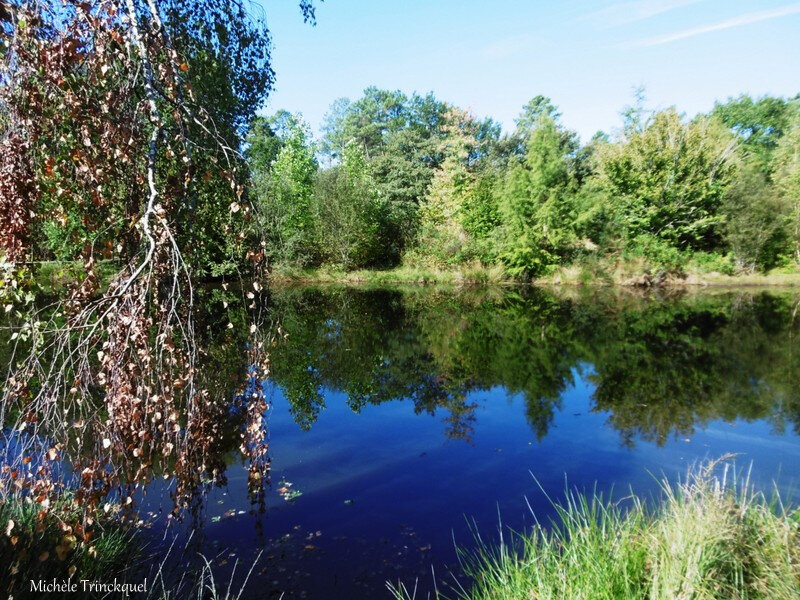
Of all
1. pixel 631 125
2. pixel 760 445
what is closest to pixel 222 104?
pixel 760 445

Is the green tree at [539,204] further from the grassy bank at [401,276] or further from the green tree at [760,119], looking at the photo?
the green tree at [760,119]

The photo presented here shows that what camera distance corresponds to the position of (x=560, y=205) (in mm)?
26109

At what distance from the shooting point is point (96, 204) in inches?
93.2

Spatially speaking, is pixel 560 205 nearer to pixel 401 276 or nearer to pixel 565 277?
pixel 565 277

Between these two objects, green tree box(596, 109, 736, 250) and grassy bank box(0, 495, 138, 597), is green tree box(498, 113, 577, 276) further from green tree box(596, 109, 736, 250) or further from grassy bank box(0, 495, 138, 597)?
grassy bank box(0, 495, 138, 597)

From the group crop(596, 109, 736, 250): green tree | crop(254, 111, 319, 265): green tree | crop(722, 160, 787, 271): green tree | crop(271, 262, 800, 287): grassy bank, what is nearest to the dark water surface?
crop(271, 262, 800, 287): grassy bank

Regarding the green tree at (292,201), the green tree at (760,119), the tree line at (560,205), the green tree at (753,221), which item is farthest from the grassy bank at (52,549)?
the green tree at (760,119)

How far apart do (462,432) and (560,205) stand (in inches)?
841

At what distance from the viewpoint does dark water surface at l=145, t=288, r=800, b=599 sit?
4.42 m

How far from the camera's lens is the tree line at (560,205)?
25.4 metres

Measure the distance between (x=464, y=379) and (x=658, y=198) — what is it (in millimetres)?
21001

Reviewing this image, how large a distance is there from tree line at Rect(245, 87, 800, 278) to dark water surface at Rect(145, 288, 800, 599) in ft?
39.2

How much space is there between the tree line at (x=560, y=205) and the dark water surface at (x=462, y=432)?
1195 centimetres

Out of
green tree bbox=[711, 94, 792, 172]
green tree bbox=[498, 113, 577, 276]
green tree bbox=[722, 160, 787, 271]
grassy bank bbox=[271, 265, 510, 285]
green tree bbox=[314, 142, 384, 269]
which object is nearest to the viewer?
green tree bbox=[722, 160, 787, 271]
